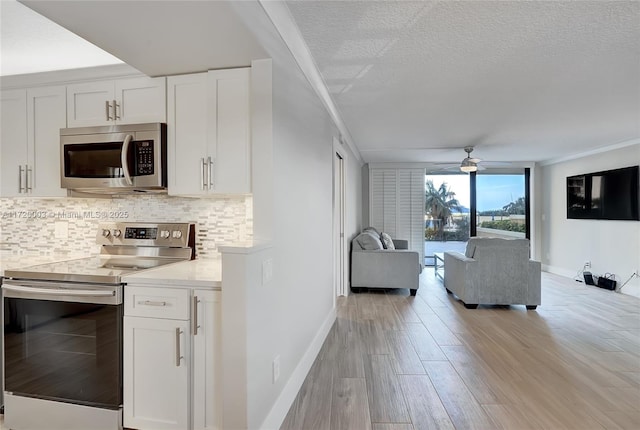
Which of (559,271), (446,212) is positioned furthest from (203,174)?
(559,271)

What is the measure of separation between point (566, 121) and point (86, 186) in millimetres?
4855

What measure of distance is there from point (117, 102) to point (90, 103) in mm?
211

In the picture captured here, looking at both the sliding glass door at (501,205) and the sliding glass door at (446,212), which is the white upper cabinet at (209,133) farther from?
the sliding glass door at (501,205)

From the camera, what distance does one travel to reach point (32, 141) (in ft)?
7.79

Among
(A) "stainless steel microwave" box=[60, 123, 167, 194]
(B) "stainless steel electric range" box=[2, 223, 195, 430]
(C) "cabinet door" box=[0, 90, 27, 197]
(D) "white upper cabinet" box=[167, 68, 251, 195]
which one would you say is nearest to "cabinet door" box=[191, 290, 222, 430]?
(B) "stainless steel electric range" box=[2, 223, 195, 430]

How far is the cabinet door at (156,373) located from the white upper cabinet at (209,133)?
0.81 m

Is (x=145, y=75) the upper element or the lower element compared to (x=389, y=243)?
upper

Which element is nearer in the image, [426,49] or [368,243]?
[426,49]

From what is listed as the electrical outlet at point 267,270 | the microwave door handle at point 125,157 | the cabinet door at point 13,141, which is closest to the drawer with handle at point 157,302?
the electrical outlet at point 267,270

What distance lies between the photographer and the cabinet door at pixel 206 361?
1.71 metres

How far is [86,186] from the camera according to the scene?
2248 mm

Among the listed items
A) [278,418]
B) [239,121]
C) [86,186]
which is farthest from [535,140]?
[86,186]

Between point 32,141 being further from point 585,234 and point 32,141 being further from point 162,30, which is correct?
point 585,234

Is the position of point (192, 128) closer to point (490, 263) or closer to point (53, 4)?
point (53, 4)
